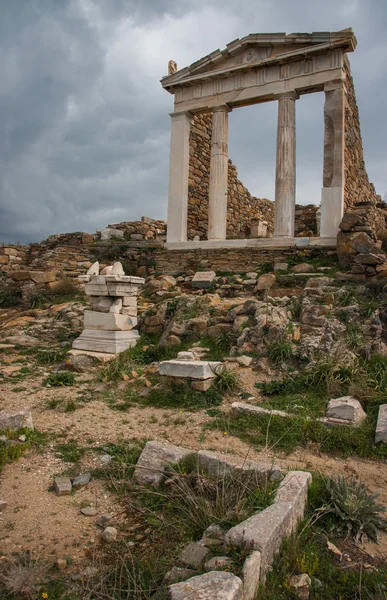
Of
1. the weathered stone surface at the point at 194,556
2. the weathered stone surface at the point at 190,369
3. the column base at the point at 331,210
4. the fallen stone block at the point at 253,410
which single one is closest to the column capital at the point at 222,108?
the column base at the point at 331,210

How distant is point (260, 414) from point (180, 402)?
1185 millimetres

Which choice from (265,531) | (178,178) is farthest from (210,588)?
(178,178)

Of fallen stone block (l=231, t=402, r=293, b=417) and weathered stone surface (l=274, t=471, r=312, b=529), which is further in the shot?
fallen stone block (l=231, t=402, r=293, b=417)

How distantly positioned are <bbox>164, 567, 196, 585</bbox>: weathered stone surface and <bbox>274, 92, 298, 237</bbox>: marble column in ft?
33.9

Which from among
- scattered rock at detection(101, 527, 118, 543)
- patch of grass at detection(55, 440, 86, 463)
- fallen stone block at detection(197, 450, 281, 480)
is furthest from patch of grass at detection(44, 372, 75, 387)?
scattered rock at detection(101, 527, 118, 543)

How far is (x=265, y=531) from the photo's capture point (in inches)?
106

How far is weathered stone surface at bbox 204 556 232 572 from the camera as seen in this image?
2475 mm

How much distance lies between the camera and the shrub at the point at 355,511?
311 centimetres

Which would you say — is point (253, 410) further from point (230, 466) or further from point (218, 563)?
point (218, 563)

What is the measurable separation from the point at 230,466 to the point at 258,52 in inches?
493

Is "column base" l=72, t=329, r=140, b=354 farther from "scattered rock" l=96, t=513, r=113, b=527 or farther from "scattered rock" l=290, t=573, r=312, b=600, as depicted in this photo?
"scattered rock" l=290, t=573, r=312, b=600

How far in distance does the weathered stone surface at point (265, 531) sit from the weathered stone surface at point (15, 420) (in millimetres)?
2847

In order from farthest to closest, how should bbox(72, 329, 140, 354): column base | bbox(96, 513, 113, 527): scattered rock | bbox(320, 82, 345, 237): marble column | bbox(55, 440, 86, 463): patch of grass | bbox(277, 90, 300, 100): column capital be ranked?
1. bbox(277, 90, 300, 100): column capital
2. bbox(320, 82, 345, 237): marble column
3. bbox(72, 329, 140, 354): column base
4. bbox(55, 440, 86, 463): patch of grass
5. bbox(96, 513, 113, 527): scattered rock

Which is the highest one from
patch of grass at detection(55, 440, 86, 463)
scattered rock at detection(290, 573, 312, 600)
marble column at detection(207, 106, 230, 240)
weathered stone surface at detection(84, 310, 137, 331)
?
marble column at detection(207, 106, 230, 240)
